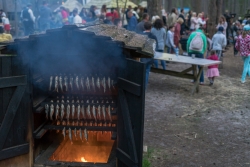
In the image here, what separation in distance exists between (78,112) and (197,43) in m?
8.01

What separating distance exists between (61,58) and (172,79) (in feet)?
28.4

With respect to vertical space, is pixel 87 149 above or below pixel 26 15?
below

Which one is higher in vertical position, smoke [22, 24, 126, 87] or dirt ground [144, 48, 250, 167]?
smoke [22, 24, 126, 87]

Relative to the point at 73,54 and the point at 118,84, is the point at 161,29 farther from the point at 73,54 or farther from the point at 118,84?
the point at 118,84

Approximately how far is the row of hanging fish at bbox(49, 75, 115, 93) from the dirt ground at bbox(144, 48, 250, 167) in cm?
188

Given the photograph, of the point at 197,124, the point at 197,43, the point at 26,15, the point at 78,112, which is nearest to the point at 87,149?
the point at 78,112

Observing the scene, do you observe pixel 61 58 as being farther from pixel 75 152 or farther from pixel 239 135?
pixel 239 135

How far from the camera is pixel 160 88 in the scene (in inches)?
488

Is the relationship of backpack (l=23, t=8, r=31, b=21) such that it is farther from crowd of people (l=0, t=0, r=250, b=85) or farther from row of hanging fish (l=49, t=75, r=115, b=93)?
row of hanging fish (l=49, t=75, r=115, b=93)

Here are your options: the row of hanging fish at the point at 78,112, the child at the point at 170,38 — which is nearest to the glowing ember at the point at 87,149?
the row of hanging fish at the point at 78,112

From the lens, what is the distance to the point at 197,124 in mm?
8797

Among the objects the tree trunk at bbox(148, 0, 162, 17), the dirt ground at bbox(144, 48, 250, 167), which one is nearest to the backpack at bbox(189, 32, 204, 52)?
the dirt ground at bbox(144, 48, 250, 167)

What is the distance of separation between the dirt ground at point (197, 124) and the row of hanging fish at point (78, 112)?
1585 millimetres

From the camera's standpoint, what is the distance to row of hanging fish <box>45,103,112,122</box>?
5.30 metres
